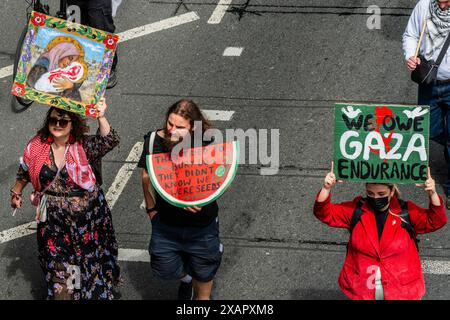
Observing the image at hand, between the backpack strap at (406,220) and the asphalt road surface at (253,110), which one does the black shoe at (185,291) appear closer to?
the asphalt road surface at (253,110)

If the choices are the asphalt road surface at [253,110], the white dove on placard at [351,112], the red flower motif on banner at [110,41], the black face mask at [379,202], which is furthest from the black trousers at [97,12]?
the black face mask at [379,202]

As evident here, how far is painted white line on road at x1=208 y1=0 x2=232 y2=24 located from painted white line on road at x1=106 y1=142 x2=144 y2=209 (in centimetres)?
260

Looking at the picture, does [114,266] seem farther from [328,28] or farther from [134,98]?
[328,28]

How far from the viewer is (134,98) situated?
10.2 m

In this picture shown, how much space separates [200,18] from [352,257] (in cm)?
573

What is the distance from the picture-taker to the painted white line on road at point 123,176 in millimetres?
8750

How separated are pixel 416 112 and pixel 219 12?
577cm

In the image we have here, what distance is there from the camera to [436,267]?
7.74 m

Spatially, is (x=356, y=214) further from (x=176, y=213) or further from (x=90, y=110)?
(x=90, y=110)

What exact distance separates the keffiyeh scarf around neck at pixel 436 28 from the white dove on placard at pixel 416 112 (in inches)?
77.8

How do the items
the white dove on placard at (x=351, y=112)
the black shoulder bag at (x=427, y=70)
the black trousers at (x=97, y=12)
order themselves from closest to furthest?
the white dove on placard at (x=351, y=112)
the black shoulder bag at (x=427, y=70)
the black trousers at (x=97, y=12)

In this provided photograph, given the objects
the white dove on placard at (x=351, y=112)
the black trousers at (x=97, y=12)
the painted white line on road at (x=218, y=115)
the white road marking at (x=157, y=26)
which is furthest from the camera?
A: the white road marking at (x=157, y=26)

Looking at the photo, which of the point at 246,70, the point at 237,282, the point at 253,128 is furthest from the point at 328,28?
the point at 237,282

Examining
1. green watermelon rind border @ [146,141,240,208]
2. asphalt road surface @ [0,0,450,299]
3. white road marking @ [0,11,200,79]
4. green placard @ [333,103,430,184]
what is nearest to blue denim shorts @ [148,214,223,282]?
green watermelon rind border @ [146,141,240,208]
